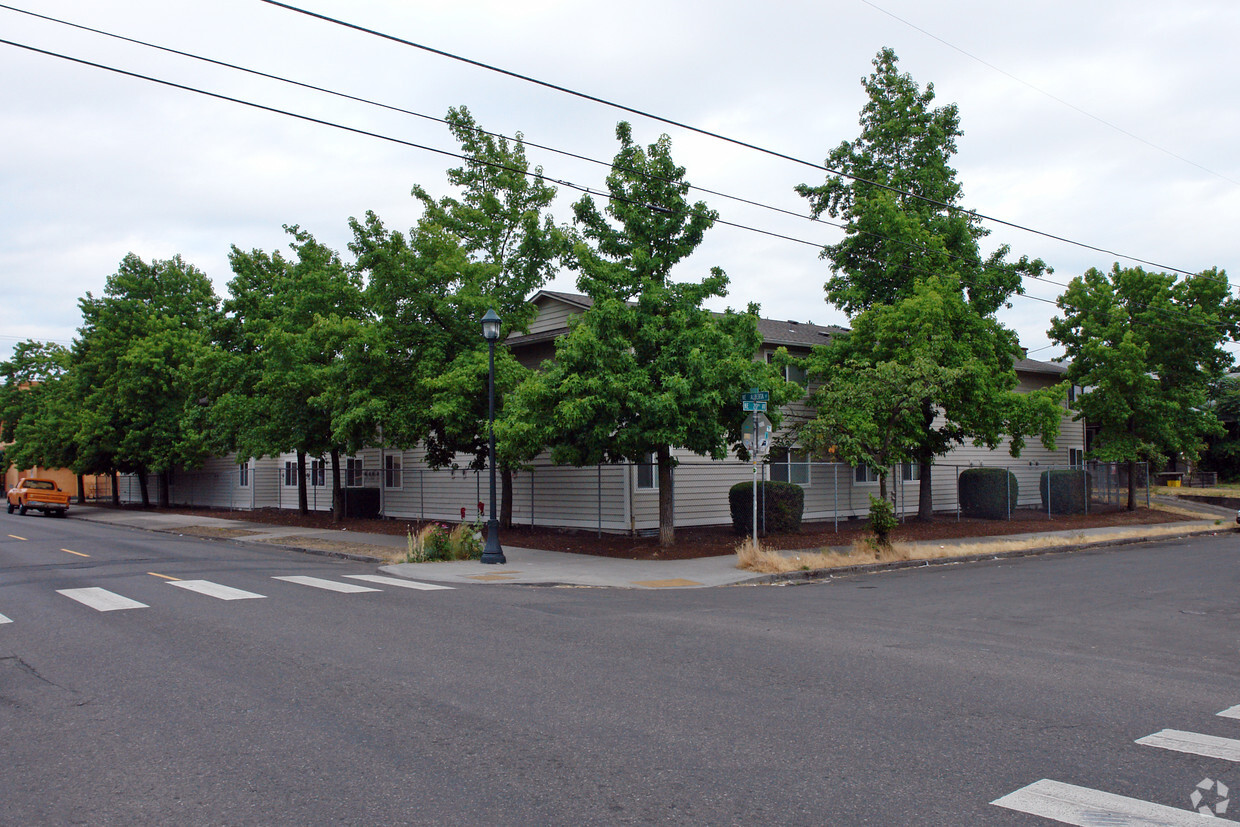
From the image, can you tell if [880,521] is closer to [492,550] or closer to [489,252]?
[492,550]

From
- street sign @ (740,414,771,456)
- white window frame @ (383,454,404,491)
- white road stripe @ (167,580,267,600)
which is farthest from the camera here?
white window frame @ (383,454,404,491)

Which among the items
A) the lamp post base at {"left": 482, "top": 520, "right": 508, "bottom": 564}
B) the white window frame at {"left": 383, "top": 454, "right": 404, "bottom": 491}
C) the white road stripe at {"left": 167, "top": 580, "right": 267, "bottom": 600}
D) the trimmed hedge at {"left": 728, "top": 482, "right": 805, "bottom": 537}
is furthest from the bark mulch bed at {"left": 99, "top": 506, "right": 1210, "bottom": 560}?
the white road stripe at {"left": 167, "top": 580, "right": 267, "bottom": 600}

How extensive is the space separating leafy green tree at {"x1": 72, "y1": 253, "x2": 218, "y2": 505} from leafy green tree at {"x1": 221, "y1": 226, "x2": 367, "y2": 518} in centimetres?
761

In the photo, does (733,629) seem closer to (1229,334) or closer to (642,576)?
(642,576)

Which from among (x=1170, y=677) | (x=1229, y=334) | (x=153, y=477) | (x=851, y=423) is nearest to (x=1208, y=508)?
→ (x=1229, y=334)

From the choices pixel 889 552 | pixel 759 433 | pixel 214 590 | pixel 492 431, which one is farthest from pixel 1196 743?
pixel 492 431

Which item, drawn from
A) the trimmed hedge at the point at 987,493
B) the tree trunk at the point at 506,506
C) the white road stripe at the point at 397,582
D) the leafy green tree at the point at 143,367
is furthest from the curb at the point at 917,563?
the leafy green tree at the point at 143,367

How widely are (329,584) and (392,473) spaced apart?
19.1 meters

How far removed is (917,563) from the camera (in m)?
17.5

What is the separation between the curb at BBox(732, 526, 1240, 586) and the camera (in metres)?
15.1

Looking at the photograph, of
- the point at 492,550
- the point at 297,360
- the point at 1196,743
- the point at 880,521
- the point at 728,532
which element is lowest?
the point at 728,532

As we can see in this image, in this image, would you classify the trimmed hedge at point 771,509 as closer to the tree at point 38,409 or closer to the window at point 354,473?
the window at point 354,473

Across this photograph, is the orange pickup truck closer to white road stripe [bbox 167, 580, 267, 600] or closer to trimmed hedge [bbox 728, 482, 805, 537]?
white road stripe [bbox 167, 580, 267, 600]

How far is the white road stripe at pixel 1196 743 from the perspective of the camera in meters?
5.12
